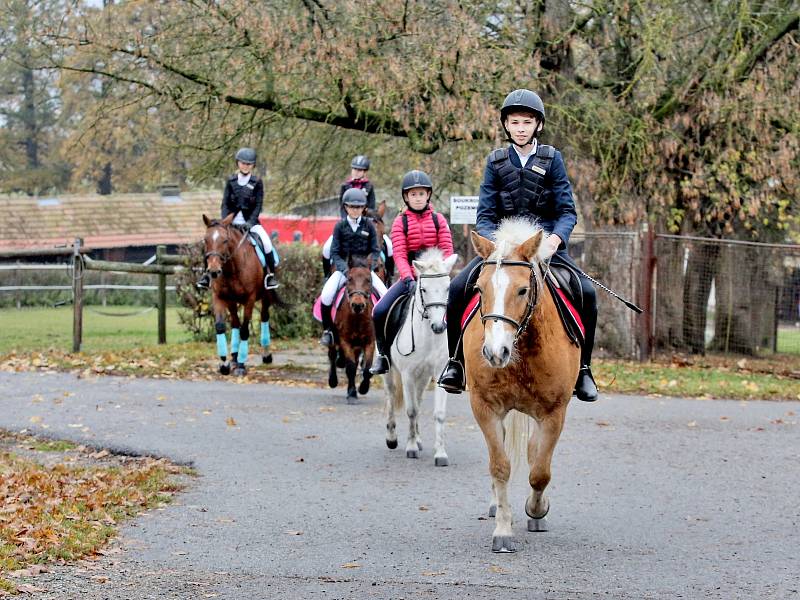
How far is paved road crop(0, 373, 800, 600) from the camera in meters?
6.97

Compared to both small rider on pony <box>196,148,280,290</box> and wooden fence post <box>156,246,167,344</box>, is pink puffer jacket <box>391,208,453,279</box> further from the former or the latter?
wooden fence post <box>156,246,167,344</box>

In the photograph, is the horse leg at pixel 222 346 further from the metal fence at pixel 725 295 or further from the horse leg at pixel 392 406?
the metal fence at pixel 725 295

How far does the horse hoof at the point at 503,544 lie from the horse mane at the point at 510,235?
1678 millimetres

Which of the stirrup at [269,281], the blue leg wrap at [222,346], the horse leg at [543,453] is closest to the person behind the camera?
the horse leg at [543,453]

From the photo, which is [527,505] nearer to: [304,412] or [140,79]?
[304,412]

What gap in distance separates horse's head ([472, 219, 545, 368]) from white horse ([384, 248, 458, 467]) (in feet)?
11.2

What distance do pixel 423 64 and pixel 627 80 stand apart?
4062 mm

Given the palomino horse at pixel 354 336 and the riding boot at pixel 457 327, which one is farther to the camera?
the palomino horse at pixel 354 336

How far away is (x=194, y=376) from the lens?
1884cm

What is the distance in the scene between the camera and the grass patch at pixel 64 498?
7602mm

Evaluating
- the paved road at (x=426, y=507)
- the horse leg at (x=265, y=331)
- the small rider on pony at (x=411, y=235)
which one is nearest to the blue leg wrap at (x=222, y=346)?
the horse leg at (x=265, y=331)

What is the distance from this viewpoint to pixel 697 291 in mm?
22703

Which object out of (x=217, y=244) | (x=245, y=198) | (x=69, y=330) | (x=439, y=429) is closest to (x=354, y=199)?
(x=439, y=429)

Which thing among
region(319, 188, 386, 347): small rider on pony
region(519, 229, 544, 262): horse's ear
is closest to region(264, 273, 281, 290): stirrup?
region(319, 188, 386, 347): small rider on pony
